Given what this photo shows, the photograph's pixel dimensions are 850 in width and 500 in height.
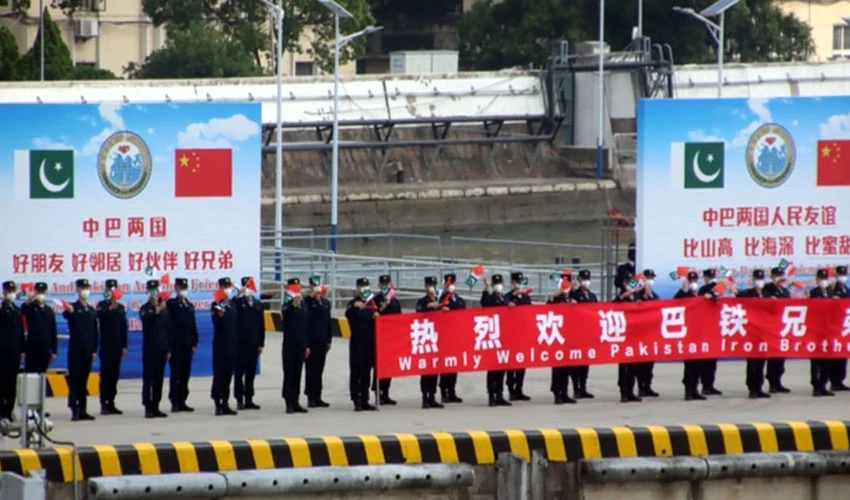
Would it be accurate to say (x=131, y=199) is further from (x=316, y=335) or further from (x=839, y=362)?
(x=839, y=362)

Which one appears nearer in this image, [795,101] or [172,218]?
[172,218]

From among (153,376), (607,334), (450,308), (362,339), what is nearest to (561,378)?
(607,334)

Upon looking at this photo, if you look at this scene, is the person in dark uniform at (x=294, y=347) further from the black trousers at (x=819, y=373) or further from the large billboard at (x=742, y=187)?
the black trousers at (x=819, y=373)

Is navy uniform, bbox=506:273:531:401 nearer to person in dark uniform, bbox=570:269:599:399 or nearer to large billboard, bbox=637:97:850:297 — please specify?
person in dark uniform, bbox=570:269:599:399

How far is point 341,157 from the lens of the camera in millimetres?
57938

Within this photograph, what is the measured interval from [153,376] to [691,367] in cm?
572

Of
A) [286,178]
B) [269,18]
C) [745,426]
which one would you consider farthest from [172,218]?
[269,18]

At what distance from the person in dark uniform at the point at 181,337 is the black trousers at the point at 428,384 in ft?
7.75

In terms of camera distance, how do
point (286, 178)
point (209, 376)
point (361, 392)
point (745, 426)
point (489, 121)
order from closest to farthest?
point (745, 426), point (361, 392), point (209, 376), point (286, 178), point (489, 121)

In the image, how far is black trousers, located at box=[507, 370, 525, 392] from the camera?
20531 mm

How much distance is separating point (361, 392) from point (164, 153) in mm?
3301

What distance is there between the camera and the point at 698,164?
2261 centimetres

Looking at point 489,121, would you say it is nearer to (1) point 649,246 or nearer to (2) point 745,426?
(1) point 649,246

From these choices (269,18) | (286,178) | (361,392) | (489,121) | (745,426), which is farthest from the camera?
(269,18)
